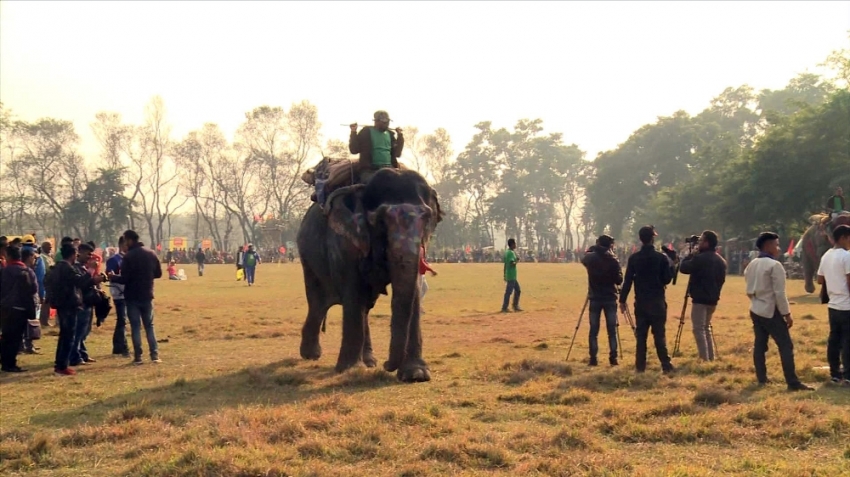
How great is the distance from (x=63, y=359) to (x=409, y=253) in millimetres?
5789

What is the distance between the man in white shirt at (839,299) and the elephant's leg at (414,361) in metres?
5.28

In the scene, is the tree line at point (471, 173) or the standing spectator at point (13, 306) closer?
the standing spectator at point (13, 306)

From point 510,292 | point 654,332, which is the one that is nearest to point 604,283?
point 654,332

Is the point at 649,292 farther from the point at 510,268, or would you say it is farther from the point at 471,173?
the point at 471,173

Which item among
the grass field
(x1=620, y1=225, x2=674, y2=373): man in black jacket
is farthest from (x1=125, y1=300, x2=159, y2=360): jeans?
(x1=620, y1=225, x2=674, y2=373): man in black jacket

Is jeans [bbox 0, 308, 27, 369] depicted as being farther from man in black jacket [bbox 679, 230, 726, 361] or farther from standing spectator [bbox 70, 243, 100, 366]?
man in black jacket [bbox 679, 230, 726, 361]

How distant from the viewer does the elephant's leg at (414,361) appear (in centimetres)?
1022

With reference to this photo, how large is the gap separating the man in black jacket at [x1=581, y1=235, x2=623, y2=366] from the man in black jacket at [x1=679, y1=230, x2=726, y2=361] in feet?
3.73

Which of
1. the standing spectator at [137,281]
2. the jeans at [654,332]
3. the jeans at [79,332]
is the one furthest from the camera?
the jeans at [79,332]

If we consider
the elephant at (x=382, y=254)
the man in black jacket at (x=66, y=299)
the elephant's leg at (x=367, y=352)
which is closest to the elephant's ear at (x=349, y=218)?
the elephant at (x=382, y=254)

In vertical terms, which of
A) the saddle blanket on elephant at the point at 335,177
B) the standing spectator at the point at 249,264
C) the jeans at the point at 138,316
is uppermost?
the saddle blanket on elephant at the point at 335,177

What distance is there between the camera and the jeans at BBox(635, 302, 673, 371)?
10977mm

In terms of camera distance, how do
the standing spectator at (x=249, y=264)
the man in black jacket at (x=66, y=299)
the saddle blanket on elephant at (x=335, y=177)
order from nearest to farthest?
the saddle blanket on elephant at (x=335, y=177)
the man in black jacket at (x=66, y=299)
the standing spectator at (x=249, y=264)

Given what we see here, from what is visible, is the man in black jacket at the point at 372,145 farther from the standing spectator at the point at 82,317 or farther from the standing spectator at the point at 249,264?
the standing spectator at the point at 249,264
